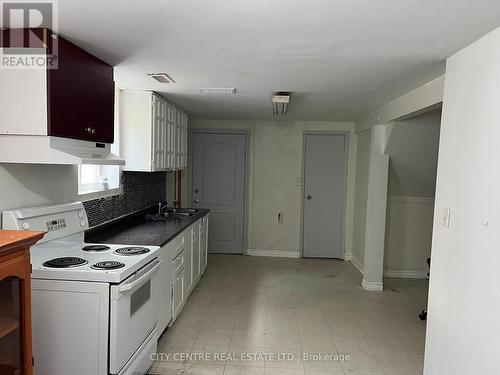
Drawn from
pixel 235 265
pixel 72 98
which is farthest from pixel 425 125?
pixel 72 98

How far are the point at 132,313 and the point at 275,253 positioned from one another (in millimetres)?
3890

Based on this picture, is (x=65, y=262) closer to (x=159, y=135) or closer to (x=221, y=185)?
(x=159, y=135)

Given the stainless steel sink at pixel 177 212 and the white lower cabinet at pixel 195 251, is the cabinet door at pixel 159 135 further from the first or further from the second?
the white lower cabinet at pixel 195 251

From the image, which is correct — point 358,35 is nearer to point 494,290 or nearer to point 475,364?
point 494,290

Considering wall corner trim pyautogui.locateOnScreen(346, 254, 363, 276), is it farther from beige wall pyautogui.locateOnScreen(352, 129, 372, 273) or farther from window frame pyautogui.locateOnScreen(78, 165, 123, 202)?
window frame pyautogui.locateOnScreen(78, 165, 123, 202)

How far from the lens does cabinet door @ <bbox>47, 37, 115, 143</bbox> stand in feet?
6.53

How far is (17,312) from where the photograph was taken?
153 centimetres

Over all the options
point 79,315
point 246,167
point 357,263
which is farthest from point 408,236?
point 79,315

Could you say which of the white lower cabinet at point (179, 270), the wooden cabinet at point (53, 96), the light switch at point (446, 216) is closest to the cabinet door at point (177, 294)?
the white lower cabinet at point (179, 270)

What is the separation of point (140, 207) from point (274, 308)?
1.93 metres

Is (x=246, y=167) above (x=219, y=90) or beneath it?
beneath

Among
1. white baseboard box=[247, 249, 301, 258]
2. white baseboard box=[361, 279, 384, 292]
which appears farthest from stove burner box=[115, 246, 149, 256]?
white baseboard box=[247, 249, 301, 258]

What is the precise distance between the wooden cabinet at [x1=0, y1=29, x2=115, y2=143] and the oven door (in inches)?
37.8

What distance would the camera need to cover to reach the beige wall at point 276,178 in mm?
5711
